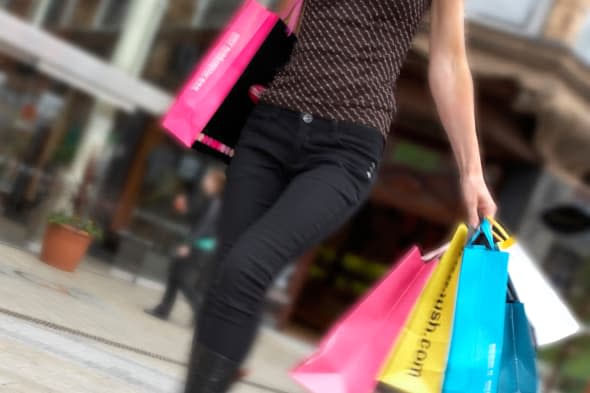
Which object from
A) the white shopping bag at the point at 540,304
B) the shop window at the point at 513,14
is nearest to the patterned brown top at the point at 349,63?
the white shopping bag at the point at 540,304

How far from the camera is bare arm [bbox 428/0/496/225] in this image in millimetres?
2898

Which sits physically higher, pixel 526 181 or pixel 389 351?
pixel 526 181

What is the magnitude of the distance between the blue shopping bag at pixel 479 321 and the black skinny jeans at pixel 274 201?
0.33 metres

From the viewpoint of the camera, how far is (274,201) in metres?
2.73

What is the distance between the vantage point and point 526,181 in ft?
48.6

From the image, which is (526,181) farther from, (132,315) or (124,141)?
(132,315)

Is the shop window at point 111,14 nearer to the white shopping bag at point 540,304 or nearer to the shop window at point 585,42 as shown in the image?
the shop window at point 585,42

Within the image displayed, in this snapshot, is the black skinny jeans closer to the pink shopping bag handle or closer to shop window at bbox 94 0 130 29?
the pink shopping bag handle

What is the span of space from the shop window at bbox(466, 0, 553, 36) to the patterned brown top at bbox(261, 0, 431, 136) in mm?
10929

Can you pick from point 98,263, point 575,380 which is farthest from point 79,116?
point 575,380

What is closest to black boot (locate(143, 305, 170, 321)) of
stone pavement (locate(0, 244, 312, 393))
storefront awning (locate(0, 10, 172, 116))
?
stone pavement (locate(0, 244, 312, 393))

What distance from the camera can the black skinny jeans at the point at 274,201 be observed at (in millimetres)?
2527

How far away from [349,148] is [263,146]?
207mm

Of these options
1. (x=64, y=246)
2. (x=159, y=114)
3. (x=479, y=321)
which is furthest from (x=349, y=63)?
(x=159, y=114)
